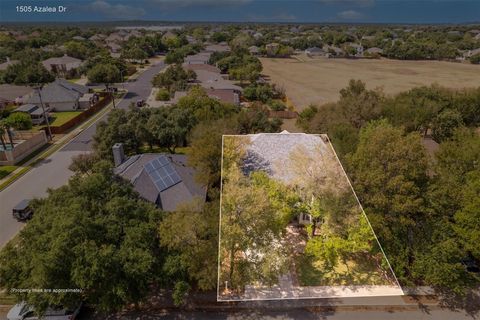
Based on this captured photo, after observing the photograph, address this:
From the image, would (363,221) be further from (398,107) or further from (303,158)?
(398,107)

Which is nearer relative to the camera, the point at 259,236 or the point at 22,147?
the point at 259,236

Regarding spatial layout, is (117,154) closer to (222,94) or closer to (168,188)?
(168,188)

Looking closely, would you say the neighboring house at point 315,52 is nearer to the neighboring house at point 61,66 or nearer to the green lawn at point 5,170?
the neighboring house at point 61,66

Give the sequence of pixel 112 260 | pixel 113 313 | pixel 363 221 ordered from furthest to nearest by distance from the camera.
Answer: pixel 113 313 → pixel 363 221 → pixel 112 260

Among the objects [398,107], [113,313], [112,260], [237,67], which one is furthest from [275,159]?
[237,67]

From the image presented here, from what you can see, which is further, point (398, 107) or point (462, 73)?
point (462, 73)

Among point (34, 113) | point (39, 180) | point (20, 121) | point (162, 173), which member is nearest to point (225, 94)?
point (34, 113)
